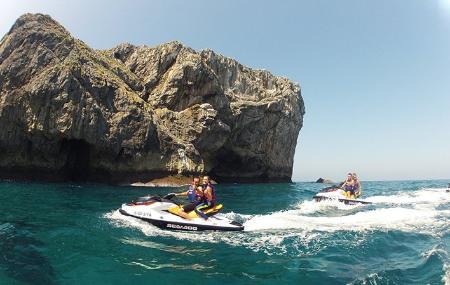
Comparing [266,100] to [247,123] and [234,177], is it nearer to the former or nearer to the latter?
[247,123]

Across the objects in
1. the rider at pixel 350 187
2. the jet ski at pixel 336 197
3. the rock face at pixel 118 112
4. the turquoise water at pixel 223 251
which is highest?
the rock face at pixel 118 112

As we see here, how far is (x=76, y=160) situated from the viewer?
49.8 metres

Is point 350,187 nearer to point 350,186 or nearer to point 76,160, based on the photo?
point 350,186

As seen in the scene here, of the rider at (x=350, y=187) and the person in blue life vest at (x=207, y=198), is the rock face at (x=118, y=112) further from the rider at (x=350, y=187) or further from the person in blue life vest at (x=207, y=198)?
the person in blue life vest at (x=207, y=198)

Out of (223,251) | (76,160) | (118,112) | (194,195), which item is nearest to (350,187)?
(194,195)

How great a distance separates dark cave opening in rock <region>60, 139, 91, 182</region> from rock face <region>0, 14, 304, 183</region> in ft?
0.40

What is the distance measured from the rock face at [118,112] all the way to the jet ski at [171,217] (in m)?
28.5

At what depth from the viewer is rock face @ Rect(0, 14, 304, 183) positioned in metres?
44.7

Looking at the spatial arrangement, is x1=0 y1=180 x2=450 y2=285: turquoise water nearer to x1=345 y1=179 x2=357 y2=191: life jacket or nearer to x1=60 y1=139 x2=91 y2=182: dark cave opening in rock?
x1=345 y1=179 x2=357 y2=191: life jacket

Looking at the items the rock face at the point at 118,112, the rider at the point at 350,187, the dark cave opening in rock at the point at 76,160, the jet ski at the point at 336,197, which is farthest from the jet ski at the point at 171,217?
the dark cave opening in rock at the point at 76,160

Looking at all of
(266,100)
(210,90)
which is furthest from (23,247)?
(266,100)

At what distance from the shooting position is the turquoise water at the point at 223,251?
35.8ft

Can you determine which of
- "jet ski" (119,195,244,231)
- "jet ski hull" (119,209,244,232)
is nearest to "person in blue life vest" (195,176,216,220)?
"jet ski" (119,195,244,231)

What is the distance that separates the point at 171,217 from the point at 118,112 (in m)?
33.6
